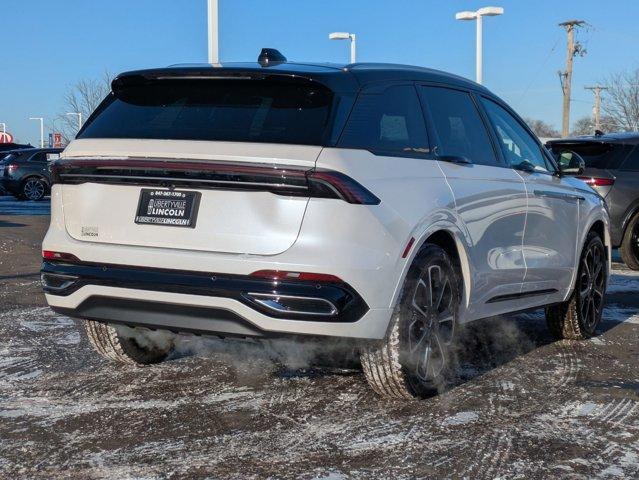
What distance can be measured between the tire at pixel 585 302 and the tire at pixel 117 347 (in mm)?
2967

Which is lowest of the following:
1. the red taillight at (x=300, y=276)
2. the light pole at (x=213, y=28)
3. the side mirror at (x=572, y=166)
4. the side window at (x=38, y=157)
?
the side window at (x=38, y=157)

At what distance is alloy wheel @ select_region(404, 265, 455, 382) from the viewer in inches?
183

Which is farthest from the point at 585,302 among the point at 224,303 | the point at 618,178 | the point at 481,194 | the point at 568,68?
the point at 568,68

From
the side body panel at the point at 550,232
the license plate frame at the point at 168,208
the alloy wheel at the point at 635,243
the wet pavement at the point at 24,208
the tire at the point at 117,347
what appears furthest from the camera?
the wet pavement at the point at 24,208

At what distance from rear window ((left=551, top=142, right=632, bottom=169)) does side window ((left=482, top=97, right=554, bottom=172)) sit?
16.0 ft

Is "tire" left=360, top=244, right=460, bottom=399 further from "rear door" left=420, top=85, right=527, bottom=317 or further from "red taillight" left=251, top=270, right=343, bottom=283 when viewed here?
"red taillight" left=251, top=270, right=343, bottom=283

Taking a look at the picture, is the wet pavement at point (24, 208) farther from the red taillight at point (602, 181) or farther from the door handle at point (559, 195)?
the door handle at point (559, 195)

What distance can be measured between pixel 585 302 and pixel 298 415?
3239mm

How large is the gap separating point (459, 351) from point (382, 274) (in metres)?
2.13

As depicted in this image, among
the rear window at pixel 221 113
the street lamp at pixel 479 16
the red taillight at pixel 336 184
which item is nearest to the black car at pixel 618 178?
the rear window at pixel 221 113

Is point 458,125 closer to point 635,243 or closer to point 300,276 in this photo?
point 300,276

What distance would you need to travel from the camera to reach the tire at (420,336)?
4.52 m

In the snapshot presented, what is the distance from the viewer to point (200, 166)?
4.24m

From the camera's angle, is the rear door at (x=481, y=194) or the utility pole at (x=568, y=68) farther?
the utility pole at (x=568, y=68)
